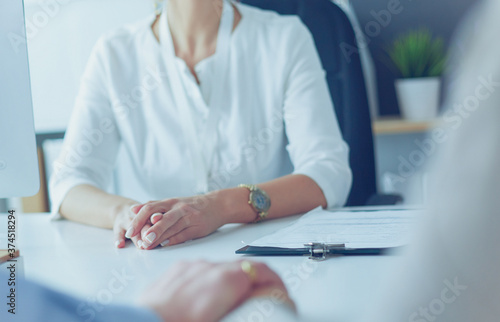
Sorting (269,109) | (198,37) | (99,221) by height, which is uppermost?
(198,37)

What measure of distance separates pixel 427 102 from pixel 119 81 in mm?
1613

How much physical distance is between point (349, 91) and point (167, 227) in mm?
839

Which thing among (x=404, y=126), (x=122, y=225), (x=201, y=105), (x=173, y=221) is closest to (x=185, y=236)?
(x=173, y=221)

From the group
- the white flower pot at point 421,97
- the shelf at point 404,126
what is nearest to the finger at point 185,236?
the shelf at point 404,126

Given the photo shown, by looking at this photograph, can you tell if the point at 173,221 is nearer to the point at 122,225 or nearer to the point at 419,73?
the point at 122,225

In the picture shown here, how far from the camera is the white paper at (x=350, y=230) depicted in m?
0.83

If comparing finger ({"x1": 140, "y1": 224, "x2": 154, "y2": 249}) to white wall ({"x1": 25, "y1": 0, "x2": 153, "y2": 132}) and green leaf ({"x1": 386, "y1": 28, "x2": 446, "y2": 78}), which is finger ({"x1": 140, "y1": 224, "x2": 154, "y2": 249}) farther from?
green leaf ({"x1": 386, "y1": 28, "x2": 446, "y2": 78})

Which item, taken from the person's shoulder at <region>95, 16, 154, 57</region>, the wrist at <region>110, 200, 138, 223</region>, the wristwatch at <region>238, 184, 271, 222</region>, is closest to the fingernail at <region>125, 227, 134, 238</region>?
the wrist at <region>110, 200, 138, 223</region>

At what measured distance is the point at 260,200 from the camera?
1119mm

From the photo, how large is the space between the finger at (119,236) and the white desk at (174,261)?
16mm

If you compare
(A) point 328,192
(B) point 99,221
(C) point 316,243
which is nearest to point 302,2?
(A) point 328,192

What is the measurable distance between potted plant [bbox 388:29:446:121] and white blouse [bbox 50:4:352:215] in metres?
1.22

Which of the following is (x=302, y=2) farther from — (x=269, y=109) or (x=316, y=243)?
(x=316, y=243)

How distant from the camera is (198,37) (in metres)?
1.60
